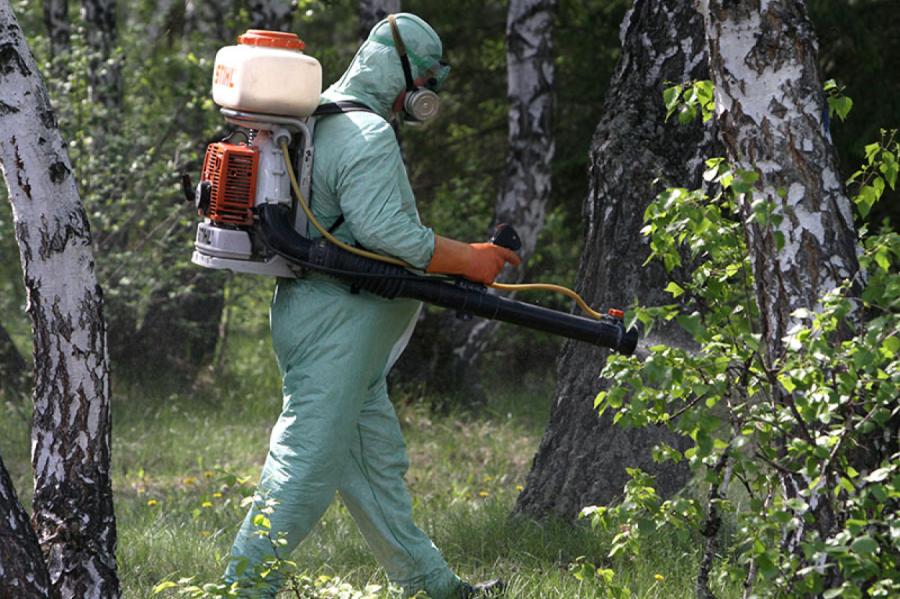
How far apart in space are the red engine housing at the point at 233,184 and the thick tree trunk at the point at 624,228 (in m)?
1.86

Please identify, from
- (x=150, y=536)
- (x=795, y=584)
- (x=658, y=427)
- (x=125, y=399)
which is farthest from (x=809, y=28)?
(x=125, y=399)

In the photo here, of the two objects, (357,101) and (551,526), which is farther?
(551,526)

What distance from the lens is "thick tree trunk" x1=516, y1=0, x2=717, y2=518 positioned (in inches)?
202

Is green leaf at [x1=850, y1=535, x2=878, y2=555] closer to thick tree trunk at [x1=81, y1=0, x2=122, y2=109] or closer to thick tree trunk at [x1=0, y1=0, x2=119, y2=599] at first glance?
thick tree trunk at [x1=0, y1=0, x2=119, y2=599]

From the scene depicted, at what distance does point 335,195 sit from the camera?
3924mm

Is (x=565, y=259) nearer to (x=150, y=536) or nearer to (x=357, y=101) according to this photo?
(x=150, y=536)

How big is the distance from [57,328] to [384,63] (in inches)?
49.0

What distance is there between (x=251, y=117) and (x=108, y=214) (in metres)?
4.53

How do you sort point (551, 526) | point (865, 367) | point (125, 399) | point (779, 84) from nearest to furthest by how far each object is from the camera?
1. point (865, 367)
2. point (779, 84)
3. point (551, 526)
4. point (125, 399)

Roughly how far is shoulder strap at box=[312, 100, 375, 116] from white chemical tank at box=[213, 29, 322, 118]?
0.11 meters

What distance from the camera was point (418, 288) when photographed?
388 cm

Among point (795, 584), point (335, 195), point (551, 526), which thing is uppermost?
point (335, 195)

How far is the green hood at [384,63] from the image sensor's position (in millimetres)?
3945

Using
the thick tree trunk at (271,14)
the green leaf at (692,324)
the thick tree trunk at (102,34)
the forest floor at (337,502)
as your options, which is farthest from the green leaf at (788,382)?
the thick tree trunk at (102,34)
